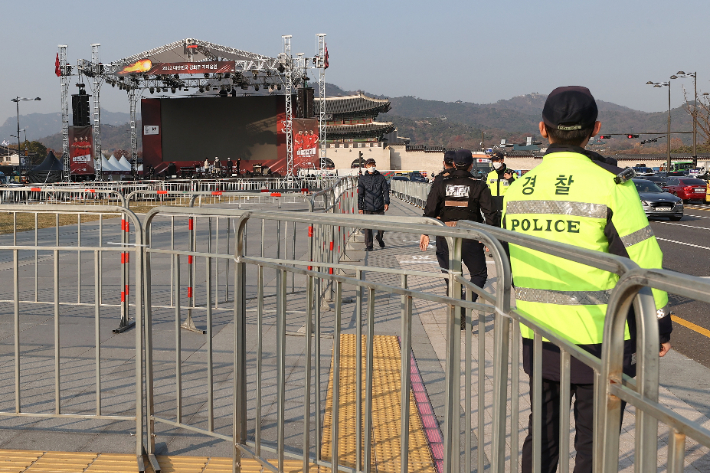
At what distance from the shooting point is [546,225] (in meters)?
2.67

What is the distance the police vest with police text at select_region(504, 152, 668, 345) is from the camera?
2482mm

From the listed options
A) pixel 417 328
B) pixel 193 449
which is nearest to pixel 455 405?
pixel 193 449

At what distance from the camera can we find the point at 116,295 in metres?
8.74

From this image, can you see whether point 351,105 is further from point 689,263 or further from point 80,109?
point 689,263

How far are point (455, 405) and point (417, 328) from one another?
450cm

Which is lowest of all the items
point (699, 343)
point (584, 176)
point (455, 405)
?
point (699, 343)

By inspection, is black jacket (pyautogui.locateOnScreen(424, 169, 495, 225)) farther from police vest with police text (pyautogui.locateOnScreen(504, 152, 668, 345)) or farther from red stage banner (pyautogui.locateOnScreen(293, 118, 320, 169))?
red stage banner (pyautogui.locateOnScreen(293, 118, 320, 169))

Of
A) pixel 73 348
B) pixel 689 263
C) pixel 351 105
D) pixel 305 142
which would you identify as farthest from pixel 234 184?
pixel 351 105

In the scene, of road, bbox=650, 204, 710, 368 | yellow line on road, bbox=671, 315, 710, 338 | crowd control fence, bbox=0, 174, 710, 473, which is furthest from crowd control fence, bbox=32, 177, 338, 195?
crowd control fence, bbox=0, 174, 710, 473

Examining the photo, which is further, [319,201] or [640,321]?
[319,201]

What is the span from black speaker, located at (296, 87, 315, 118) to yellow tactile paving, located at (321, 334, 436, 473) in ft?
141

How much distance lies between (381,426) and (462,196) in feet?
13.3

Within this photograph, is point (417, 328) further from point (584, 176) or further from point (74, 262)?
point (74, 262)

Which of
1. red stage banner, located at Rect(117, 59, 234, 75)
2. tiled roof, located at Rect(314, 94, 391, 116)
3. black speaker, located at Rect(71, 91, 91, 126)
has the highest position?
tiled roof, located at Rect(314, 94, 391, 116)
